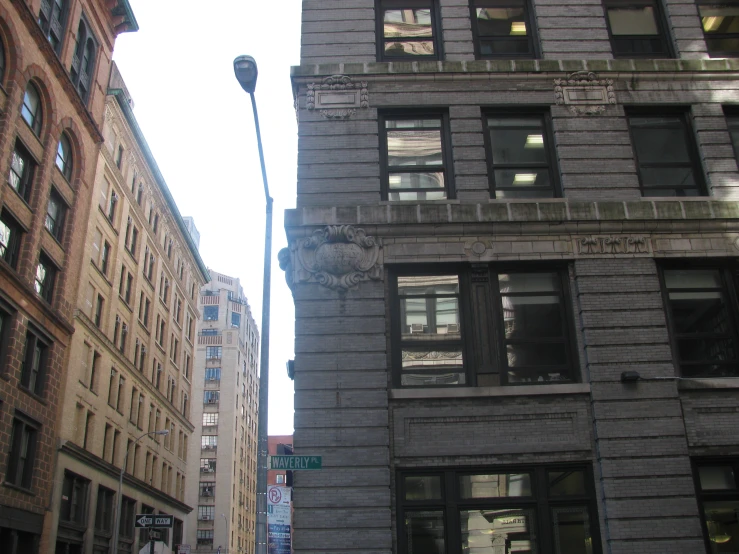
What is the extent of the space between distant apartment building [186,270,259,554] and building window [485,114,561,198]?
334ft

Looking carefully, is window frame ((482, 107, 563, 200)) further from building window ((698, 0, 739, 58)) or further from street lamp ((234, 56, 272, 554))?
street lamp ((234, 56, 272, 554))

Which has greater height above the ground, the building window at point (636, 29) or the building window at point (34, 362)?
the building window at point (636, 29)

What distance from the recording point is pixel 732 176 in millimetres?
15844

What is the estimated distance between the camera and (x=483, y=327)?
571 inches

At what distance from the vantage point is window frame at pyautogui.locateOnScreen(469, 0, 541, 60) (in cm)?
1781

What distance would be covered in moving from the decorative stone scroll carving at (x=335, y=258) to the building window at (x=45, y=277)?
27.8 m

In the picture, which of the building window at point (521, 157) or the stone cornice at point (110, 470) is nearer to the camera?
the building window at point (521, 157)

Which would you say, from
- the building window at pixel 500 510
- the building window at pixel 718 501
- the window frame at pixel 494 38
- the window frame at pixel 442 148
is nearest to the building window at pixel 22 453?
the window frame at pixel 442 148

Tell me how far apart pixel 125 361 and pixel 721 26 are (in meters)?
46.1

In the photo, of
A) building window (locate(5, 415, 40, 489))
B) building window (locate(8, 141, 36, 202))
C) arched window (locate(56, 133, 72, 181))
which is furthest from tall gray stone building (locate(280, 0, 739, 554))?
arched window (locate(56, 133, 72, 181))

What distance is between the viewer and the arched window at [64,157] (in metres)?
41.1

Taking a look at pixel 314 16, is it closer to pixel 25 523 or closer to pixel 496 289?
pixel 496 289

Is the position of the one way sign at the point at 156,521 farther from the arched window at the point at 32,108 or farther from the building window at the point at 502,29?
the building window at the point at 502,29

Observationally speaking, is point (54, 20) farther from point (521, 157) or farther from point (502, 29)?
point (521, 157)
